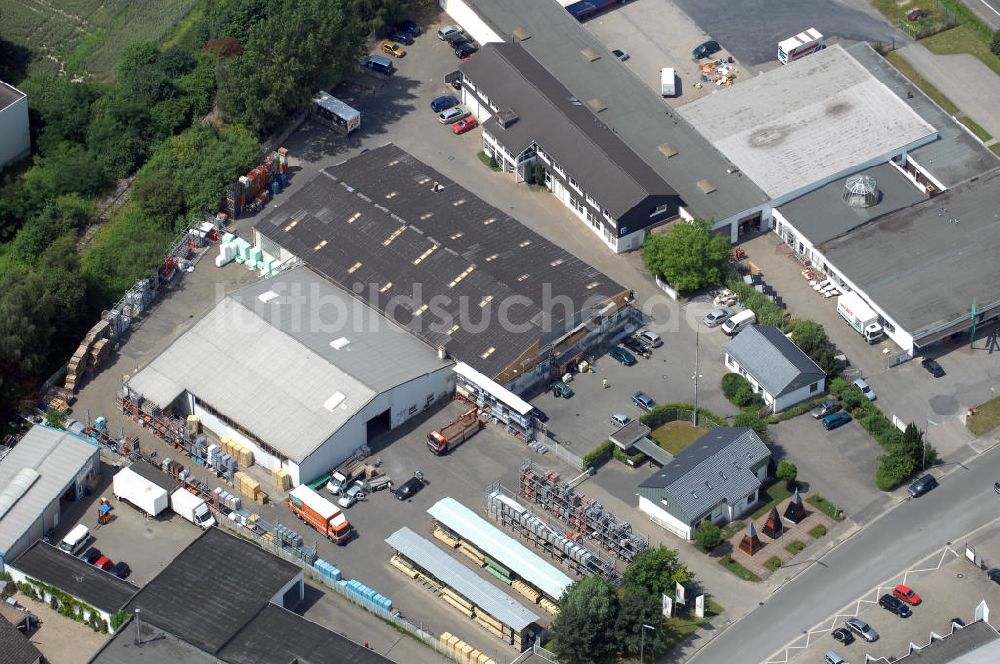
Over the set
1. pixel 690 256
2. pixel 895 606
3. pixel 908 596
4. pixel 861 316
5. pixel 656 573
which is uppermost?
pixel 690 256

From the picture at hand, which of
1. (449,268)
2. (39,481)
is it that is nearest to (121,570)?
(39,481)

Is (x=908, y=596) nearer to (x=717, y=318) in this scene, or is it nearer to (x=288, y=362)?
(x=717, y=318)

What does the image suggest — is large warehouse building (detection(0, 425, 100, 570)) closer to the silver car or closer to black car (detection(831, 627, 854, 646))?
the silver car

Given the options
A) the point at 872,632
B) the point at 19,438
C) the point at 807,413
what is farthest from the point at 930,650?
the point at 19,438

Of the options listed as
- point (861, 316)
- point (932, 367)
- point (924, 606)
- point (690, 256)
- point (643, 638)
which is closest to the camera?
point (643, 638)

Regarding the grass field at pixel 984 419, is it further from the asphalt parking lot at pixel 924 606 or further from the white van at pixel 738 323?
the white van at pixel 738 323

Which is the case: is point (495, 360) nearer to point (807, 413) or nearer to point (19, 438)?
point (807, 413)

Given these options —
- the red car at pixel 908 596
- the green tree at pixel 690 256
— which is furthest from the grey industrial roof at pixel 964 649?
the green tree at pixel 690 256
